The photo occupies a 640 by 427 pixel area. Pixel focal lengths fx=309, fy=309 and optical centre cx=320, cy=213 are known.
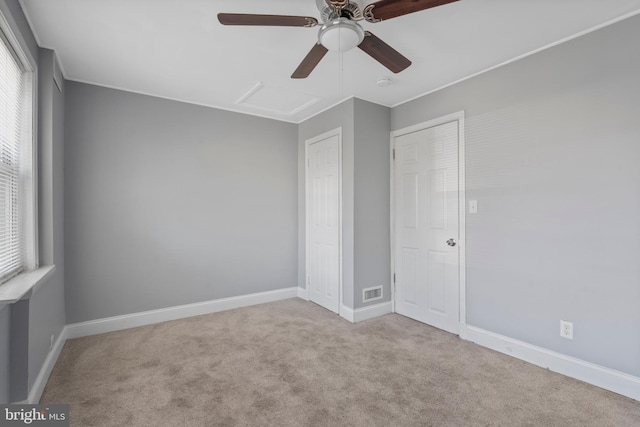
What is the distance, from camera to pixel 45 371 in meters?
2.16

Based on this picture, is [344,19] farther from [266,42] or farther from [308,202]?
[308,202]

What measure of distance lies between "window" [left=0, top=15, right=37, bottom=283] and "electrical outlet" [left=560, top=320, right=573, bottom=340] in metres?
3.72

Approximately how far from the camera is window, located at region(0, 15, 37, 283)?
6.03 feet

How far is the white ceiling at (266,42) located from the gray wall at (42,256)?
0.26 metres

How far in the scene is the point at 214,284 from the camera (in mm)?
3717

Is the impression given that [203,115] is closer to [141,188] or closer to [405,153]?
[141,188]

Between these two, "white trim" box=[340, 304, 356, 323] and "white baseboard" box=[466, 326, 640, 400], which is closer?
"white baseboard" box=[466, 326, 640, 400]

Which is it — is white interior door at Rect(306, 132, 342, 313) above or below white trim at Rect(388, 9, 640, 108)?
below

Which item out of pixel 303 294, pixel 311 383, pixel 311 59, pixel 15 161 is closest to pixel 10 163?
pixel 15 161

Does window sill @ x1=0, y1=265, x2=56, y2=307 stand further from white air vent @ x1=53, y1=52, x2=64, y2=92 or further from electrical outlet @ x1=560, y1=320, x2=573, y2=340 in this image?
electrical outlet @ x1=560, y1=320, x2=573, y2=340

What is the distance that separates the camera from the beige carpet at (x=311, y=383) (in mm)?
1833

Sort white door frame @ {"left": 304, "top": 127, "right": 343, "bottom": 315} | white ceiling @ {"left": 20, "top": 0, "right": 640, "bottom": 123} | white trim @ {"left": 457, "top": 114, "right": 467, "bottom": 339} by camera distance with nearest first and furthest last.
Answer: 1. white ceiling @ {"left": 20, "top": 0, "right": 640, "bottom": 123}
2. white trim @ {"left": 457, "top": 114, "right": 467, "bottom": 339}
3. white door frame @ {"left": 304, "top": 127, "right": 343, "bottom": 315}

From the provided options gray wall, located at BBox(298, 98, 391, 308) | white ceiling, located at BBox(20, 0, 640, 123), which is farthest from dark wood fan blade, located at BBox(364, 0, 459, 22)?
gray wall, located at BBox(298, 98, 391, 308)

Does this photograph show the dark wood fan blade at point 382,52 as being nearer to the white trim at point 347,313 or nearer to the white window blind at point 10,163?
the white window blind at point 10,163
